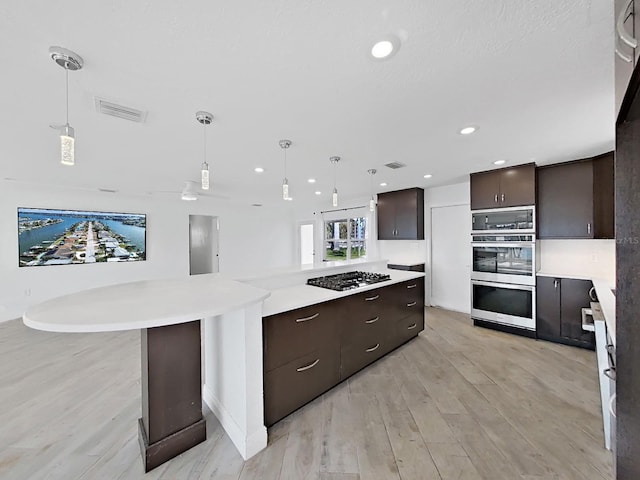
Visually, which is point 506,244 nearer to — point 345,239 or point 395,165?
point 395,165

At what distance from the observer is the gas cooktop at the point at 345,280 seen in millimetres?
2575

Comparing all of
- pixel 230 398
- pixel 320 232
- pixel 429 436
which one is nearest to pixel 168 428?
pixel 230 398

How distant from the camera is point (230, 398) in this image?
72.2 inches

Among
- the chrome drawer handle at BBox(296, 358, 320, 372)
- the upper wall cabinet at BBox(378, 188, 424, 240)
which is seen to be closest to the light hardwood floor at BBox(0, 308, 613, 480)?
the chrome drawer handle at BBox(296, 358, 320, 372)

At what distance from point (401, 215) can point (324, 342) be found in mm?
3651

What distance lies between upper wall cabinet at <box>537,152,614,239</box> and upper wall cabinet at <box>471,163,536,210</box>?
236 millimetres

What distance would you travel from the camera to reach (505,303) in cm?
363

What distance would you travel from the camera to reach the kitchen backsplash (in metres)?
3.27

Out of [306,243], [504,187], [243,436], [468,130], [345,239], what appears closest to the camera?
[243,436]

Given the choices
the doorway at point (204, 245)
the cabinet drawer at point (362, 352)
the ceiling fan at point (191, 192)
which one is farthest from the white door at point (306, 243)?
the cabinet drawer at point (362, 352)

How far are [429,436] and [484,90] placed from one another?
7.72ft

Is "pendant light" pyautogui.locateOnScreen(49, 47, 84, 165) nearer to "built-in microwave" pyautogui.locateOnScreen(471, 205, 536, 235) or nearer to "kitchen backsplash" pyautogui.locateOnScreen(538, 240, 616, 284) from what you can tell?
"built-in microwave" pyautogui.locateOnScreen(471, 205, 536, 235)

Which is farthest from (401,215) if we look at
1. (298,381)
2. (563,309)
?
(298,381)

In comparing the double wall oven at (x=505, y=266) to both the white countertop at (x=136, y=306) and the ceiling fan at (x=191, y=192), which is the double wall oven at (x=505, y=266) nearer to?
the white countertop at (x=136, y=306)
